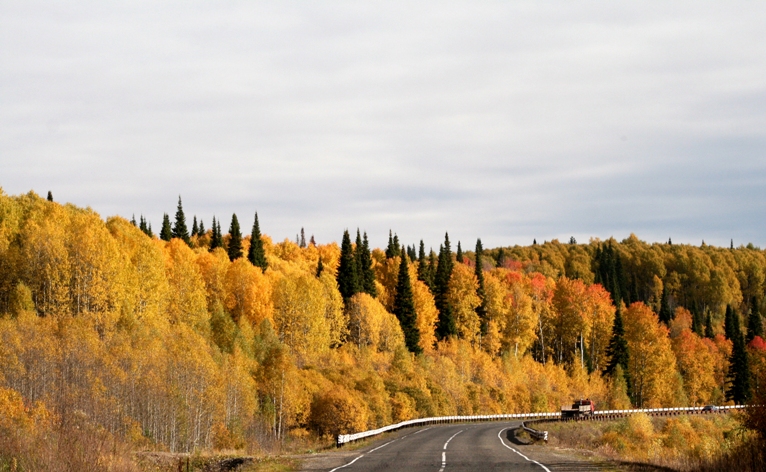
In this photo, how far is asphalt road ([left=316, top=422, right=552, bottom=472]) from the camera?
29984mm

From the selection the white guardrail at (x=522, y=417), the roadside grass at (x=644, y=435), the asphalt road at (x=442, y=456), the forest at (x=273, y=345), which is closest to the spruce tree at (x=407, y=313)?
the forest at (x=273, y=345)

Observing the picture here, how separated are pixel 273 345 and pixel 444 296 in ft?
204

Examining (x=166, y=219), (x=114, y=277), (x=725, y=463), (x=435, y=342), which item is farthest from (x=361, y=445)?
(x=166, y=219)

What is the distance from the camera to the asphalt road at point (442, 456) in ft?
98.4

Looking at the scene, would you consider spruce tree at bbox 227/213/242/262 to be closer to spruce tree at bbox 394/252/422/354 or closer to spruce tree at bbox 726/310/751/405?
spruce tree at bbox 394/252/422/354

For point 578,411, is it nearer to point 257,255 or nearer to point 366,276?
point 366,276

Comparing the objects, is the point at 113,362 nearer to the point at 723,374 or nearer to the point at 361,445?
the point at 361,445

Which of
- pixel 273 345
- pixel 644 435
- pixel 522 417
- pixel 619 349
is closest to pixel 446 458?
pixel 644 435

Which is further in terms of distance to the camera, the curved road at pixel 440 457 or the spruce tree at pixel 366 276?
the spruce tree at pixel 366 276

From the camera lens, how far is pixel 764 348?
14375 cm

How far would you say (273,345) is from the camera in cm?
8362

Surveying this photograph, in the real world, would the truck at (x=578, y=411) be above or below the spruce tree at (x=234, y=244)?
below

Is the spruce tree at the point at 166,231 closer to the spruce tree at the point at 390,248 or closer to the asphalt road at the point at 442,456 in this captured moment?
the spruce tree at the point at 390,248

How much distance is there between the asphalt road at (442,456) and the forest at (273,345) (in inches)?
348
